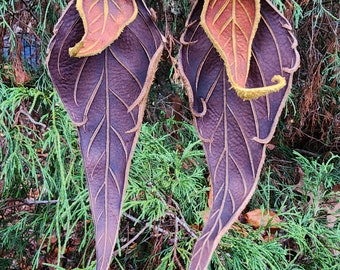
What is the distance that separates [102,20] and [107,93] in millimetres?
57

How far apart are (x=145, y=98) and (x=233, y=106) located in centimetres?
7

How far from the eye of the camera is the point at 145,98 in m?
0.33

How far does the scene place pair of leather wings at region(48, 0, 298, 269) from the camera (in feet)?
1.06

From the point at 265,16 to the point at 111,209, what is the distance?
19 centimetres

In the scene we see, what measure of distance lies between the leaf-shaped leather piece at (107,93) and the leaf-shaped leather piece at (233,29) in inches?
1.7

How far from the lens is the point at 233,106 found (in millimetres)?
337

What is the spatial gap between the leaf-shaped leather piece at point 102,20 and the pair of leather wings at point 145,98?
0.04ft

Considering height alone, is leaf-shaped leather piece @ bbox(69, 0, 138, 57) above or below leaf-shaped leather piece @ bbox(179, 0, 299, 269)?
above

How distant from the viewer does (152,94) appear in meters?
1.05

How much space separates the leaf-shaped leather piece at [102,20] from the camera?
297 mm

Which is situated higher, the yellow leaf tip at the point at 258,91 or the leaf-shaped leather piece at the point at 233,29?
the leaf-shaped leather piece at the point at 233,29

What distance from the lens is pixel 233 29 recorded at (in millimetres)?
322

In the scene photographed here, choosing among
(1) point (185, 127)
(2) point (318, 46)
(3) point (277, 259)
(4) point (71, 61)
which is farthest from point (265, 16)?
(2) point (318, 46)

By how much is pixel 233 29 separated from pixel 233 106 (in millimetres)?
59
